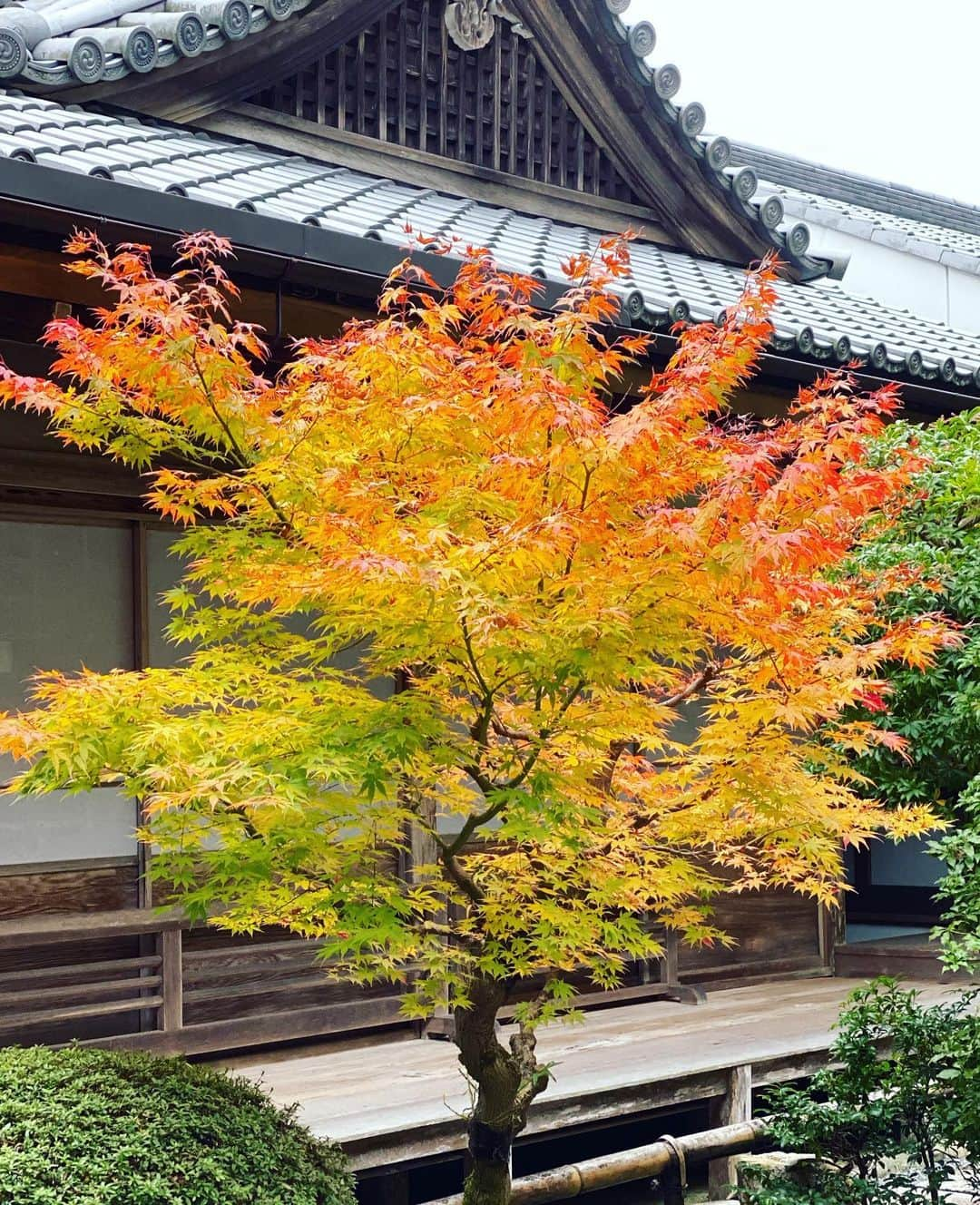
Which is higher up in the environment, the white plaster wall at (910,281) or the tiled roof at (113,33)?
the white plaster wall at (910,281)

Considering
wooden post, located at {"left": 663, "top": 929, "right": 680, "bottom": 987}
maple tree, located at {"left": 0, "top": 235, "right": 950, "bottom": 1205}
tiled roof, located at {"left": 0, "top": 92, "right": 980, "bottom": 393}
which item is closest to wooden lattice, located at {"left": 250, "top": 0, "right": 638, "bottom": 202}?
tiled roof, located at {"left": 0, "top": 92, "right": 980, "bottom": 393}

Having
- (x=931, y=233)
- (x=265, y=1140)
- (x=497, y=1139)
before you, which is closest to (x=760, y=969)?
(x=497, y=1139)

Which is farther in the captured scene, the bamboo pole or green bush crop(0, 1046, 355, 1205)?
the bamboo pole

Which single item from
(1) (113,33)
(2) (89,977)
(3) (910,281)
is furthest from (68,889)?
(3) (910,281)

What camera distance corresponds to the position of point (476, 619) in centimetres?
384

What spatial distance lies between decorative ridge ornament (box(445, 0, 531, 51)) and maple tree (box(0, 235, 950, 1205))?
458cm

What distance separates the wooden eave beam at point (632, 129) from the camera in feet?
30.8

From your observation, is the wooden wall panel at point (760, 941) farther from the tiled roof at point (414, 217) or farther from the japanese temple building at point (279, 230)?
the tiled roof at point (414, 217)

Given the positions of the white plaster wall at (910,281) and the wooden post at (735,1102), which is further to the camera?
the white plaster wall at (910,281)

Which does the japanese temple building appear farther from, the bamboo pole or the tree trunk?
the bamboo pole

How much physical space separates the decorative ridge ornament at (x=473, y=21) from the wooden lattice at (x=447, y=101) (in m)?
0.06

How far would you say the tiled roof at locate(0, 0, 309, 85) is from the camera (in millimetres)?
7254

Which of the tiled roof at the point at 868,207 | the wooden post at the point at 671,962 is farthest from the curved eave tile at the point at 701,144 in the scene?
the tiled roof at the point at 868,207

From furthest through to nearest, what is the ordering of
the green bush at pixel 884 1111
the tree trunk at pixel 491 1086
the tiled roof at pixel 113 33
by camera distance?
the tiled roof at pixel 113 33 < the green bush at pixel 884 1111 < the tree trunk at pixel 491 1086
